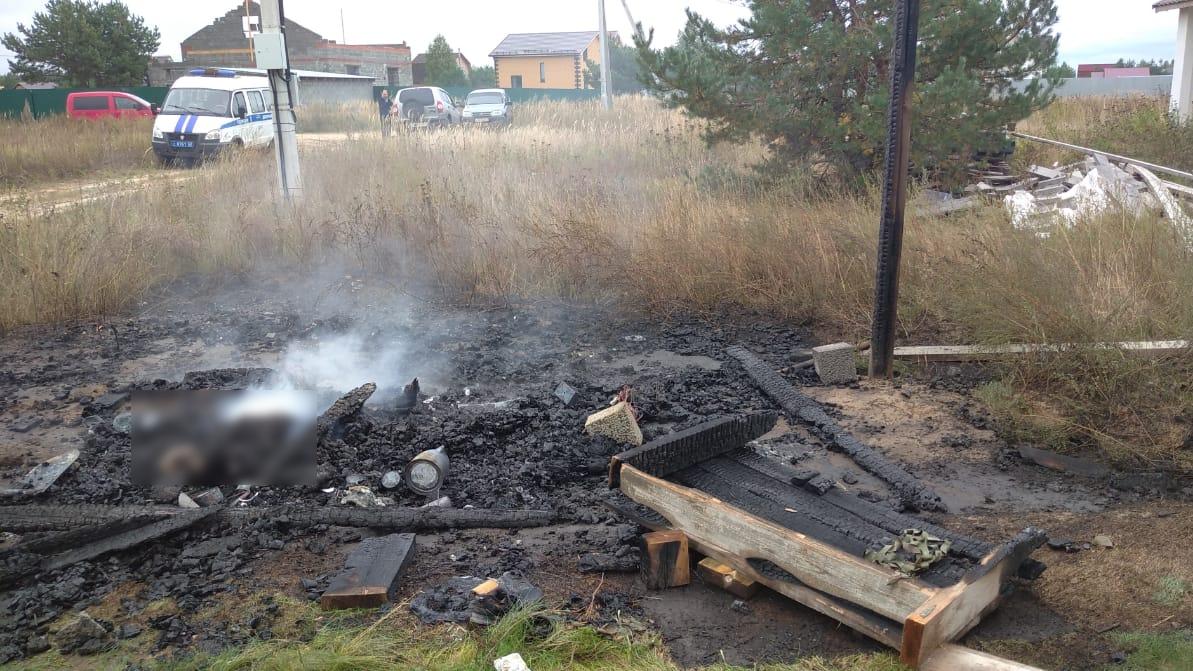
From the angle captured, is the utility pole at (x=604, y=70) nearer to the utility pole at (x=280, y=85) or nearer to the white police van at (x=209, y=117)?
the white police van at (x=209, y=117)

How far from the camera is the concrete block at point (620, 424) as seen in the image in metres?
4.91

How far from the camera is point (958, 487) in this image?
456cm

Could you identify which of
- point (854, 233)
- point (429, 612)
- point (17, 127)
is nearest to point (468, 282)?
point (854, 233)

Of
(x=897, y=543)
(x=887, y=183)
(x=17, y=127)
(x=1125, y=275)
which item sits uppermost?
(x=17, y=127)

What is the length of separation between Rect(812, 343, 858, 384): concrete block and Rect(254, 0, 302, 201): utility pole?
713 cm

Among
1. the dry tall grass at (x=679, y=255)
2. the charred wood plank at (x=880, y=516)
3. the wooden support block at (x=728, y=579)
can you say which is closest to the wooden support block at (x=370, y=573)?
the wooden support block at (x=728, y=579)

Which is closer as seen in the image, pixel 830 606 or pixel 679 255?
pixel 830 606

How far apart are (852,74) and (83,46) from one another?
36.1 metres

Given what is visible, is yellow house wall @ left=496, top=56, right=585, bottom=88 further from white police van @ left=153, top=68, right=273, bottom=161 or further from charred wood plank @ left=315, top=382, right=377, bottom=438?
charred wood plank @ left=315, top=382, right=377, bottom=438

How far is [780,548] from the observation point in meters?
3.22

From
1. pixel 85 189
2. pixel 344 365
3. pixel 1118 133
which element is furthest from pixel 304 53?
pixel 344 365

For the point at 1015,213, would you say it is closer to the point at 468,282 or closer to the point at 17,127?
the point at 468,282

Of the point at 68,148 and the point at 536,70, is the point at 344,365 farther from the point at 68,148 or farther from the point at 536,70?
the point at 536,70

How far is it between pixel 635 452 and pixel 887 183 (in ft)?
9.97
